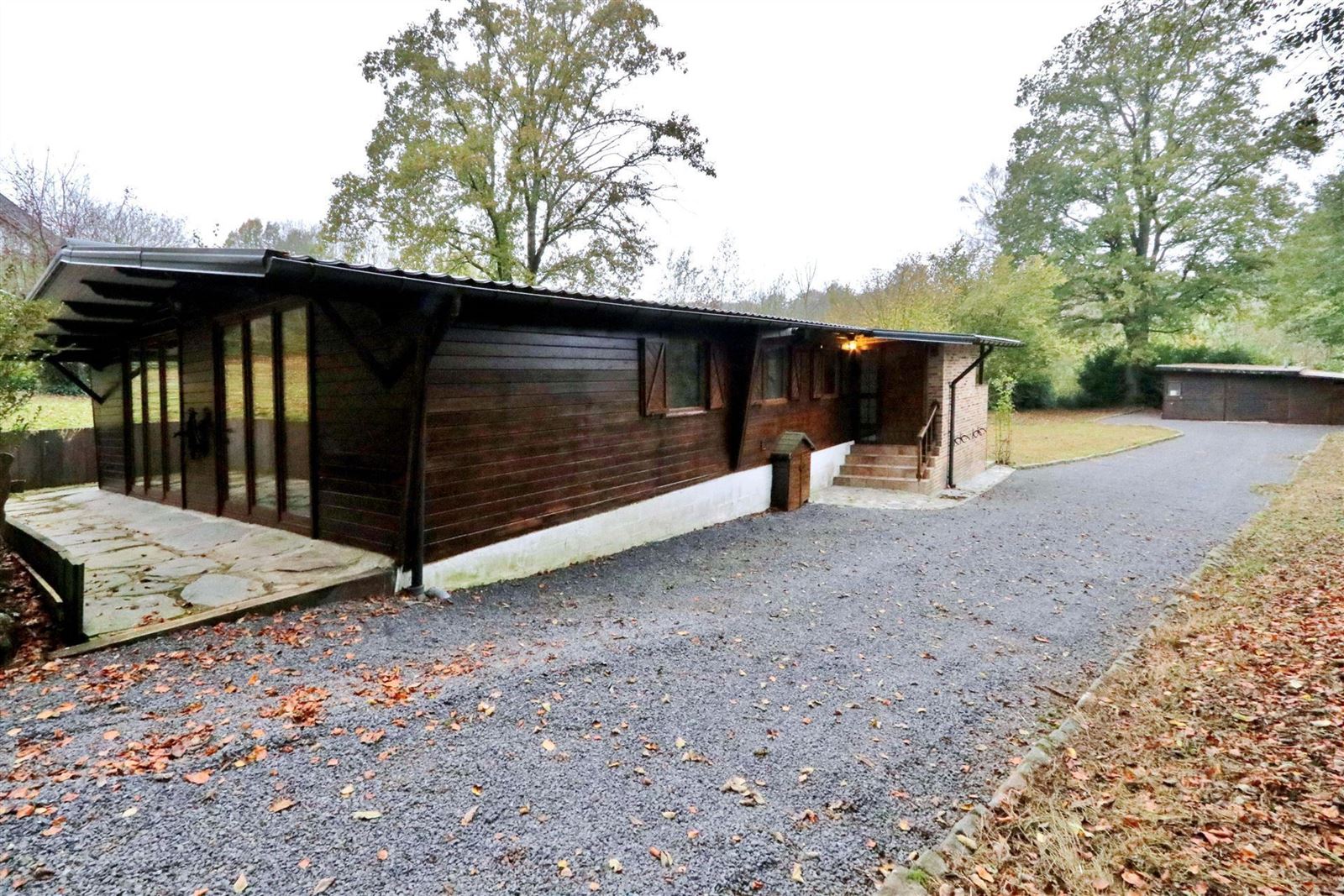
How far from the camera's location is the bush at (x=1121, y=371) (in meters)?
26.8

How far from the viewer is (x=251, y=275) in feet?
11.6

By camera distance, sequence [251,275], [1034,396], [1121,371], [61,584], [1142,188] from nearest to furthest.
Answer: [251,275]
[61,584]
[1142,188]
[1121,371]
[1034,396]

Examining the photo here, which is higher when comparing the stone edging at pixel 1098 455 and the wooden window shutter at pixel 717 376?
the wooden window shutter at pixel 717 376

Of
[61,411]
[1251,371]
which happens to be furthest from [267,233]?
[1251,371]

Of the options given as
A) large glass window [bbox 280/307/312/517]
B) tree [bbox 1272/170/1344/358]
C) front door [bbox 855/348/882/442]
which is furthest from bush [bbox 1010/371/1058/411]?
large glass window [bbox 280/307/312/517]

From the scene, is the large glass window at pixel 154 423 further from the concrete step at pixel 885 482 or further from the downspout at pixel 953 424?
the downspout at pixel 953 424

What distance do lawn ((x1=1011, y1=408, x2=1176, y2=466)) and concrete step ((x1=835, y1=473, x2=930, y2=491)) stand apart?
4.88 metres

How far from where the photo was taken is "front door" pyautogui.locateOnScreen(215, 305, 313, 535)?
17.9ft

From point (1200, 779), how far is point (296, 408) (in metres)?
6.32

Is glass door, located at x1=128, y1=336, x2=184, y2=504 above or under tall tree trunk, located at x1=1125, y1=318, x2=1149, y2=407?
under

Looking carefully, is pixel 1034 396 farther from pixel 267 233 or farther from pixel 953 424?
pixel 267 233

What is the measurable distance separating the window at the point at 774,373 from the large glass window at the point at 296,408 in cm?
576

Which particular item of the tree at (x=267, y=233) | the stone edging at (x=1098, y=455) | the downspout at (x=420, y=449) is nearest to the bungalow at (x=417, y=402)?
the downspout at (x=420, y=449)

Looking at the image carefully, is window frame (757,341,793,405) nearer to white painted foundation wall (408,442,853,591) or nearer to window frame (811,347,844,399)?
window frame (811,347,844,399)
